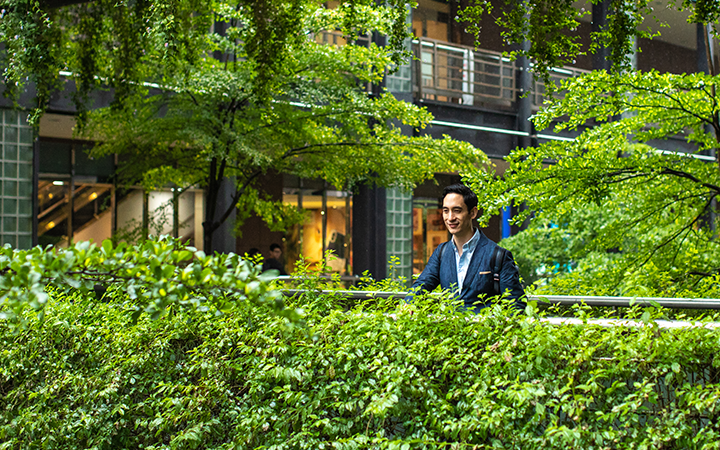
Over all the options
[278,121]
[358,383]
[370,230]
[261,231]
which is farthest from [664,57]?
[358,383]

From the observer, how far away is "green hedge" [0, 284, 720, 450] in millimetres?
2609

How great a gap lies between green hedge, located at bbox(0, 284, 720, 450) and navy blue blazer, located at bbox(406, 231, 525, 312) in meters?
0.51

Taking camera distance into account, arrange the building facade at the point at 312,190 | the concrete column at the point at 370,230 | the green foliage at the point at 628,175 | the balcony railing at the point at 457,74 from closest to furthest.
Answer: the green foliage at the point at 628,175, the building facade at the point at 312,190, the concrete column at the point at 370,230, the balcony railing at the point at 457,74

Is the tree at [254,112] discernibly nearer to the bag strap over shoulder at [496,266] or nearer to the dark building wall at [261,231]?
the bag strap over shoulder at [496,266]

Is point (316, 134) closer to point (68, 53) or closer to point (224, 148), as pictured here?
point (224, 148)

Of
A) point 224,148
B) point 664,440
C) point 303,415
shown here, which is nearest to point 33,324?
point 303,415

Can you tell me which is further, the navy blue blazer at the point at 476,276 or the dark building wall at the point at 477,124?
the dark building wall at the point at 477,124

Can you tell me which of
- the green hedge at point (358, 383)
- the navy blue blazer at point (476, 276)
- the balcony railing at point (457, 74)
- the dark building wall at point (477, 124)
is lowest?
the green hedge at point (358, 383)

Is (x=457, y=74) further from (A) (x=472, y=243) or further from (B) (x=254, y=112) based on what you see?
(A) (x=472, y=243)

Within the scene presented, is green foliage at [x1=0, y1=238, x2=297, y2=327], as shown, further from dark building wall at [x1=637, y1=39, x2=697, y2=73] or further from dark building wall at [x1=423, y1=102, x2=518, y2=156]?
dark building wall at [x1=637, y1=39, x2=697, y2=73]

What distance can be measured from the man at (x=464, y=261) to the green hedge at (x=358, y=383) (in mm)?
543

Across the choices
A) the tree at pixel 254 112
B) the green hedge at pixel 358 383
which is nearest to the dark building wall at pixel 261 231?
the tree at pixel 254 112

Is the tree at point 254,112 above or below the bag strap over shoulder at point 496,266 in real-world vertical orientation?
above

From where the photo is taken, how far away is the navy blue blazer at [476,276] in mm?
3748
